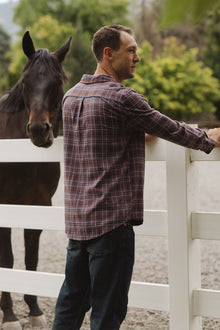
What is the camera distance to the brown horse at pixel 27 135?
10.6ft

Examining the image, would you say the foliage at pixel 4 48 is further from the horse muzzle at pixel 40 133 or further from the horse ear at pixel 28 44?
the horse muzzle at pixel 40 133

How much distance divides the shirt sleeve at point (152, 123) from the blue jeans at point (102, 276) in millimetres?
449

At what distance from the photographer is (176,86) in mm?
29484

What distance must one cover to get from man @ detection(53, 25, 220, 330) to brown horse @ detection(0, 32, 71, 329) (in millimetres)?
1028

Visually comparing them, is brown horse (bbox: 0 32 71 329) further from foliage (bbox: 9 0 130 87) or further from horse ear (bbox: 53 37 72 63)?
foliage (bbox: 9 0 130 87)

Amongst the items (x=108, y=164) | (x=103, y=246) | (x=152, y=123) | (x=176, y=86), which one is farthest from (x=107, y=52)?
(x=176, y=86)

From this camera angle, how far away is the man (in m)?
2.07

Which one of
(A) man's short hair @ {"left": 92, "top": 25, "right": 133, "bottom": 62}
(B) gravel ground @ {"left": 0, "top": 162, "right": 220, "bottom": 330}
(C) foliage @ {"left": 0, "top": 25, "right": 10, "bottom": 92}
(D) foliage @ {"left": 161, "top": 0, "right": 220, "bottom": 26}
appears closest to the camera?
(D) foliage @ {"left": 161, "top": 0, "right": 220, "bottom": 26}

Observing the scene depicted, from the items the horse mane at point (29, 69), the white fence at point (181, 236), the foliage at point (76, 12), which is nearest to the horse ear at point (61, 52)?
the horse mane at point (29, 69)

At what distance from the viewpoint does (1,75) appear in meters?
57.1

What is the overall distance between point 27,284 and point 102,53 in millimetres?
1736

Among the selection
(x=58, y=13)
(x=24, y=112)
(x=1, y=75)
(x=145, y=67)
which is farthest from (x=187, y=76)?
(x=1, y=75)

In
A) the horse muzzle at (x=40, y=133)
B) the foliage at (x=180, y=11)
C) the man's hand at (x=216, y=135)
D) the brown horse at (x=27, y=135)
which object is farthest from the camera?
the brown horse at (x=27, y=135)

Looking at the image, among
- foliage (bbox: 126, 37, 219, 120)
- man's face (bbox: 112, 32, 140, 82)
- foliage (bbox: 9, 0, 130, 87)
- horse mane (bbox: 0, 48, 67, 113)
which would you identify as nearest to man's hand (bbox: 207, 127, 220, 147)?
man's face (bbox: 112, 32, 140, 82)
